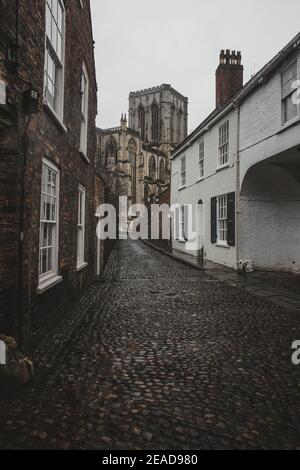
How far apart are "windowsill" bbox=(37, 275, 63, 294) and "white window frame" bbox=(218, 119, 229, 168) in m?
9.36

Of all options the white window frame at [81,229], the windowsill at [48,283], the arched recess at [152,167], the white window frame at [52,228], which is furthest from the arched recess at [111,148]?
the windowsill at [48,283]

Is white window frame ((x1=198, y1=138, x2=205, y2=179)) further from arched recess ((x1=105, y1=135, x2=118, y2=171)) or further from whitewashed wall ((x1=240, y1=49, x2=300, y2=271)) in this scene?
arched recess ((x1=105, y1=135, x2=118, y2=171))

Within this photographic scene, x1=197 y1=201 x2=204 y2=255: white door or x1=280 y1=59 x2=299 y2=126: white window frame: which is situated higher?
x1=280 y1=59 x2=299 y2=126: white window frame

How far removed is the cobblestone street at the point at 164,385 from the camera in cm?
248

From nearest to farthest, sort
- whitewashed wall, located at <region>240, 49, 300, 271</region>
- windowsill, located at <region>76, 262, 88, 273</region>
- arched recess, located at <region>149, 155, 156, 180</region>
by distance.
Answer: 1. windowsill, located at <region>76, 262, 88, 273</region>
2. whitewashed wall, located at <region>240, 49, 300, 271</region>
3. arched recess, located at <region>149, 155, 156, 180</region>

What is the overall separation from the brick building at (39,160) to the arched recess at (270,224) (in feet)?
21.0

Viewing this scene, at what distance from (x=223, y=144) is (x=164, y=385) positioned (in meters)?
11.9

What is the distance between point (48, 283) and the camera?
5.15m

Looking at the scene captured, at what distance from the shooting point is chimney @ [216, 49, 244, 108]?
15.1m

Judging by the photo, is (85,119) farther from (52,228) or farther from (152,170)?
(152,170)

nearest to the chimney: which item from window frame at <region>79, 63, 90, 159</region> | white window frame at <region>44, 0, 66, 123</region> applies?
window frame at <region>79, 63, 90, 159</region>

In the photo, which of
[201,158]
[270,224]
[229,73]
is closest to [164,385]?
[270,224]

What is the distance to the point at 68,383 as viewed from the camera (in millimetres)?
3311

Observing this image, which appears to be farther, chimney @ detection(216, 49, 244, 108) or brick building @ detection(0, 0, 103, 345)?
chimney @ detection(216, 49, 244, 108)
